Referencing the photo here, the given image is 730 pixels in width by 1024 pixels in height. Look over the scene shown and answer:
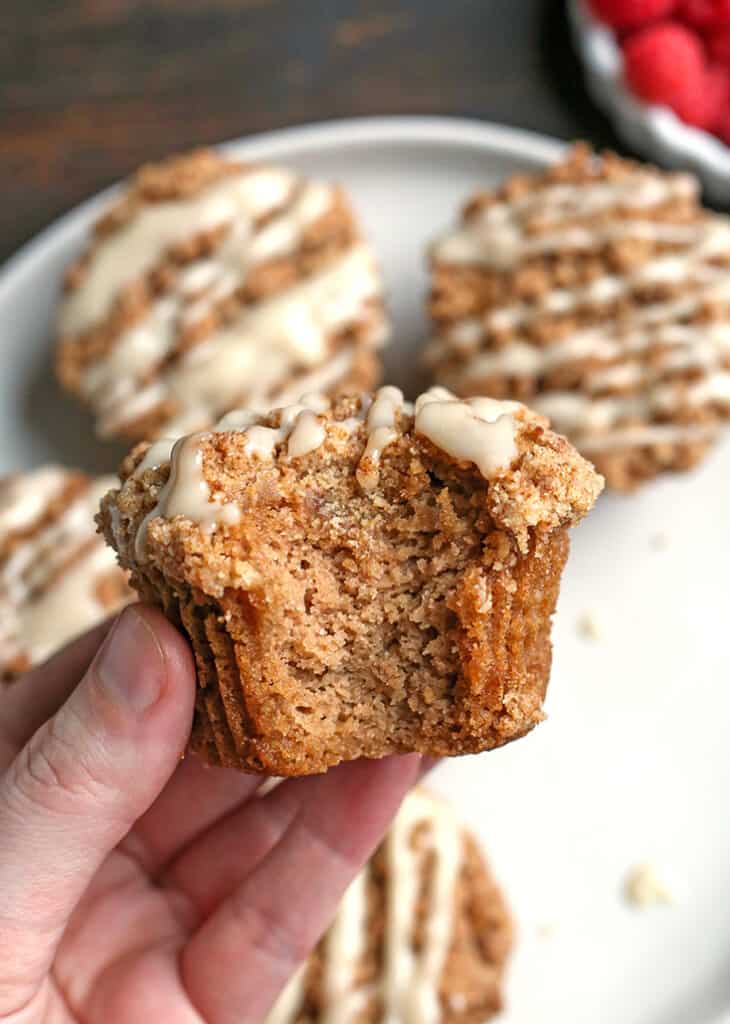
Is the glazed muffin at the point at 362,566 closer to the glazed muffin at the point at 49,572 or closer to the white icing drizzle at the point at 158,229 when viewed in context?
the glazed muffin at the point at 49,572

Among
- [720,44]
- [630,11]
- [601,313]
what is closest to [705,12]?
[720,44]

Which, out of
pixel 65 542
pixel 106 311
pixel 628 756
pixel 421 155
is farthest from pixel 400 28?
pixel 628 756

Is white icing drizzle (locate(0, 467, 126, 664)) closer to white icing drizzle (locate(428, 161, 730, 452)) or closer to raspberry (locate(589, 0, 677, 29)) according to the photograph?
white icing drizzle (locate(428, 161, 730, 452))

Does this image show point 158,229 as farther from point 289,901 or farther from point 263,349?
point 289,901

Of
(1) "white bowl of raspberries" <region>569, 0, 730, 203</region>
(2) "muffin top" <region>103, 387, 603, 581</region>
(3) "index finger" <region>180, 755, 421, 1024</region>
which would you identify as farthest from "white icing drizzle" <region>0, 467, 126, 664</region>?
(1) "white bowl of raspberries" <region>569, 0, 730, 203</region>

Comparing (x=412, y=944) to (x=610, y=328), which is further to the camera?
(x=610, y=328)

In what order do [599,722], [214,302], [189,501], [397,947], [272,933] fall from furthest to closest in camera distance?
[599,722]
[214,302]
[397,947]
[272,933]
[189,501]

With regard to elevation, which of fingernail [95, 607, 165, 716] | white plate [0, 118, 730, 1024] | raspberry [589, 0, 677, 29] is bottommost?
white plate [0, 118, 730, 1024]
